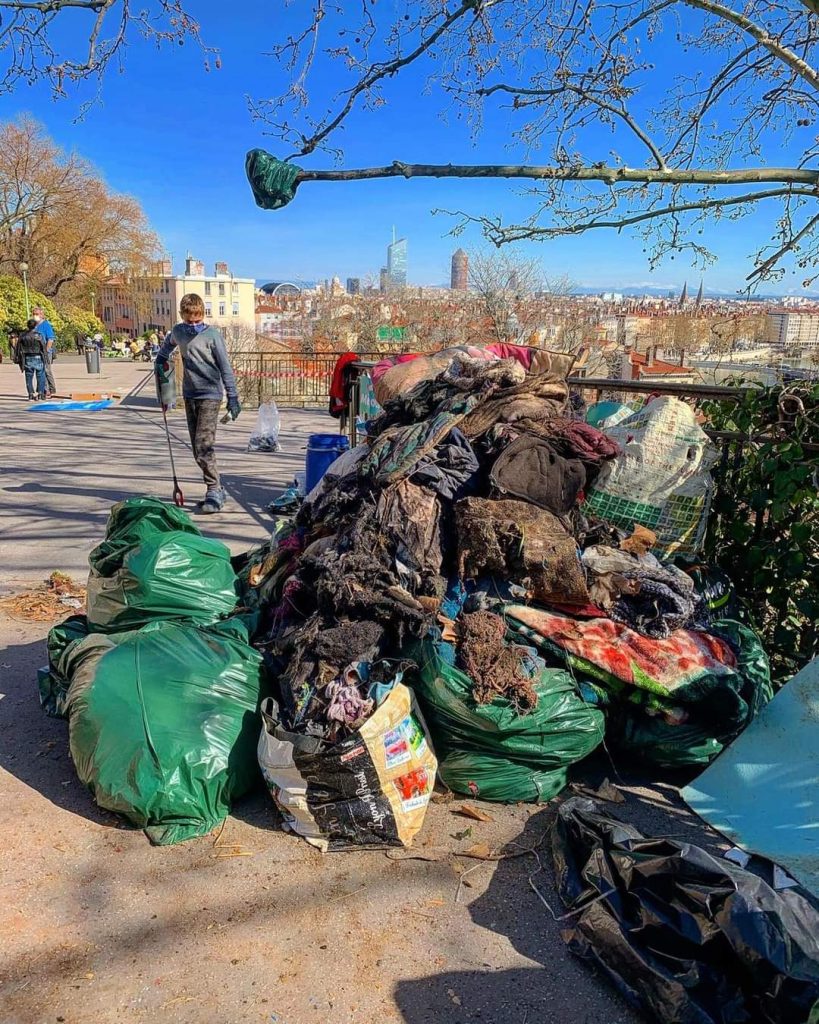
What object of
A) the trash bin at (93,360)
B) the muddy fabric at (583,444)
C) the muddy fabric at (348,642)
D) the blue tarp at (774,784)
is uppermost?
the trash bin at (93,360)

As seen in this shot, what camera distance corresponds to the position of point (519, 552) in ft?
9.50

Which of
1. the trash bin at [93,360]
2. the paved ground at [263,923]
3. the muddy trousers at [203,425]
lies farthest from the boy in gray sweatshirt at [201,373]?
the trash bin at [93,360]

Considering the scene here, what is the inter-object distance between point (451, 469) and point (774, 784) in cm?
176

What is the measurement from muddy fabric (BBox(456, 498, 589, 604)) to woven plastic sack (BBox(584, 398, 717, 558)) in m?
0.58

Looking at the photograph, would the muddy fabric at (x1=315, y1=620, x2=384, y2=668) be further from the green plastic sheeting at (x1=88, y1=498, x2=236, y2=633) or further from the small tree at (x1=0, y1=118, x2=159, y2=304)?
the small tree at (x1=0, y1=118, x2=159, y2=304)

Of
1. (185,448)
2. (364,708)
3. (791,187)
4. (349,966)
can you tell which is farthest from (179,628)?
(185,448)

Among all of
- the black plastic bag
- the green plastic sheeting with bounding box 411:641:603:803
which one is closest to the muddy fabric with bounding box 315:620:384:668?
the green plastic sheeting with bounding box 411:641:603:803

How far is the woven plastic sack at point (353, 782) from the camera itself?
2355mm

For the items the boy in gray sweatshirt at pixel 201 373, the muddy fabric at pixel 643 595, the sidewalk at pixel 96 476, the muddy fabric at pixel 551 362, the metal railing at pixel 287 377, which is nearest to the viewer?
the muddy fabric at pixel 643 595

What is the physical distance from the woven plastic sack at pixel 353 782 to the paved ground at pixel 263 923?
0.07 m

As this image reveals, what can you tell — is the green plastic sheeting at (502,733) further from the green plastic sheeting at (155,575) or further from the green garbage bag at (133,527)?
the green garbage bag at (133,527)

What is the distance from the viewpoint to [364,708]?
2416 millimetres

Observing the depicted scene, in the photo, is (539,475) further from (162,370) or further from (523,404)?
(162,370)

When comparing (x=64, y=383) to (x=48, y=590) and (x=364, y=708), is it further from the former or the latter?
(x=364, y=708)
